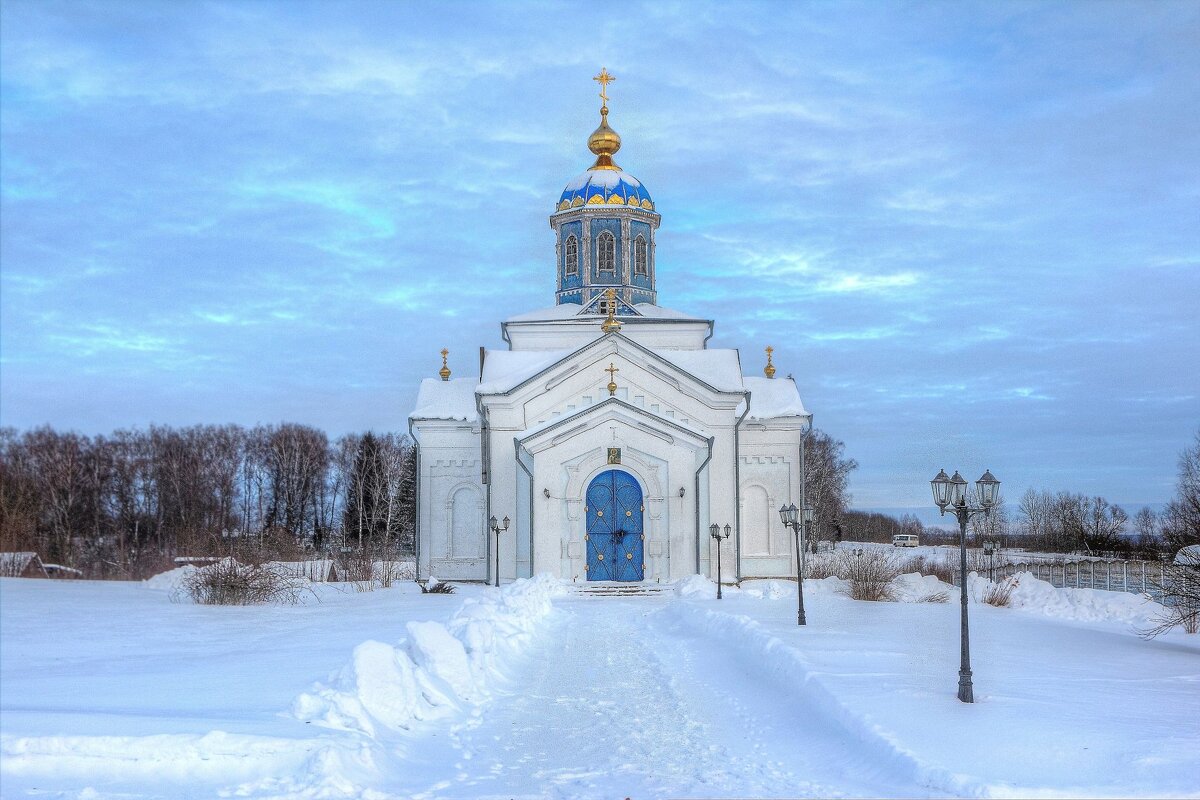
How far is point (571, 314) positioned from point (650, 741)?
23269 mm

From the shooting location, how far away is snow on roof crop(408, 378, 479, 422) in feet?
94.7

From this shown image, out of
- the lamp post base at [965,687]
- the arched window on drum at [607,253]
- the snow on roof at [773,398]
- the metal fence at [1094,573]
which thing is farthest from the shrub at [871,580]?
the lamp post base at [965,687]

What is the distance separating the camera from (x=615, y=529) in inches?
988

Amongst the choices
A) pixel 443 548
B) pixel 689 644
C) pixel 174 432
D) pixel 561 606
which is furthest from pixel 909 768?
pixel 174 432

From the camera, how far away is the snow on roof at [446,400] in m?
28.9

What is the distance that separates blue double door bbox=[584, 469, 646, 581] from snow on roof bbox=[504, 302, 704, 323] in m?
6.65

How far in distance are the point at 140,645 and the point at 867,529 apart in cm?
6657

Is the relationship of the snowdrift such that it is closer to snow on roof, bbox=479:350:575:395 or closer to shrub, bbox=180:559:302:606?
→ shrub, bbox=180:559:302:606

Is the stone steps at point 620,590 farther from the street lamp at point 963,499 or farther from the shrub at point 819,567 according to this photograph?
the street lamp at point 963,499

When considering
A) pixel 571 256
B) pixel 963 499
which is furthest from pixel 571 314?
pixel 963 499

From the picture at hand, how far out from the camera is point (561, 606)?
2012cm

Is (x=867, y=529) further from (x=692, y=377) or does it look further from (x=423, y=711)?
(x=423, y=711)

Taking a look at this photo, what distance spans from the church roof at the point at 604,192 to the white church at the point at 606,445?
8 centimetres

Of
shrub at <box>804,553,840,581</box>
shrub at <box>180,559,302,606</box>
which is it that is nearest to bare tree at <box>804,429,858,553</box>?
shrub at <box>804,553,840,581</box>
